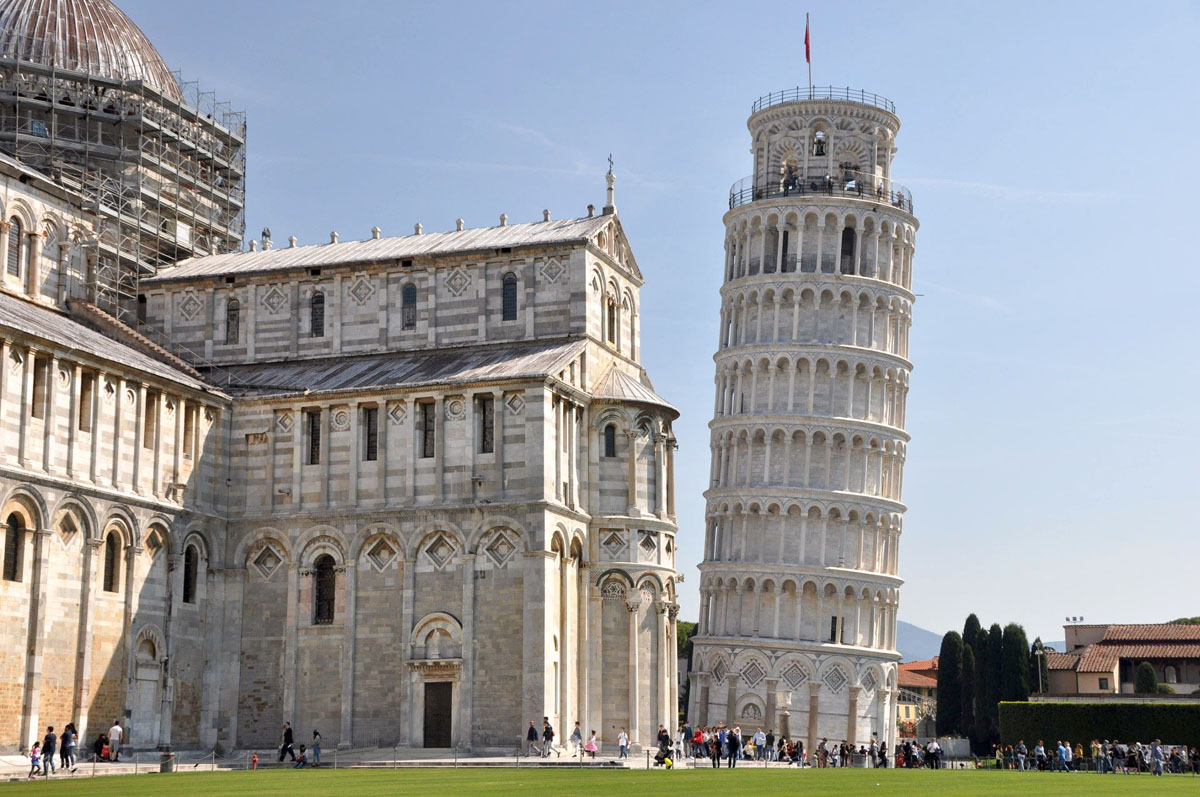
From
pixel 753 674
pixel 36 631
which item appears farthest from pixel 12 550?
pixel 753 674

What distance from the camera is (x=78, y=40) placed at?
6431cm

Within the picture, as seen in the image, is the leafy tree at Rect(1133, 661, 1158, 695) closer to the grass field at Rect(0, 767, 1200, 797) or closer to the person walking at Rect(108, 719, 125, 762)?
the grass field at Rect(0, 767, 1200, 797)

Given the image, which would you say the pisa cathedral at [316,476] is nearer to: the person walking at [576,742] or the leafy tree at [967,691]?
the person walking at [576,742]

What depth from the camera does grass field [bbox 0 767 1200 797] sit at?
31.8m

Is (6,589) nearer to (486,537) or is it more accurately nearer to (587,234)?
(486,537)

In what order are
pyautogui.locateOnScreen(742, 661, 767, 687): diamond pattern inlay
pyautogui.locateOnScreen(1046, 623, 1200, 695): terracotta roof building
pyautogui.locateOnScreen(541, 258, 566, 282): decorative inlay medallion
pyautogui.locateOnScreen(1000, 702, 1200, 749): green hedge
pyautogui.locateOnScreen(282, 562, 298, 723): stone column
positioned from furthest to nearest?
1. pyautogui.locateOnScreen(1046, 623, 1200, 695): terracotta roof building
2. pyautogui.locateOnScreen(742, 661, 767, 687): diamond pattern inlay
3. pyautogui.locateOnScreen(1000, 702, 1200, 749): green hedge
4. pyautogui.locateOnScreen(541, 258, 566, 282): decorative inlay medallion
5. pyautogui.locateOnScreen(282, 562, 298, 723): stone column

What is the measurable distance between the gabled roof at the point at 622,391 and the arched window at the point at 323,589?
34.7 ft

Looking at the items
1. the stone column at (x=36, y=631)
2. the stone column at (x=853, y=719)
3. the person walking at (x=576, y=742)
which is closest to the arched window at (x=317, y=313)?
the stone column at (x=36, y=631)

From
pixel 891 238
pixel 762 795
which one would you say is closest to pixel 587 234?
pixel 762 795

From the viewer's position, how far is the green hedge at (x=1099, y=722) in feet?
237

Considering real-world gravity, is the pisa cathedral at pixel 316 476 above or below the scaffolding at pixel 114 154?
below

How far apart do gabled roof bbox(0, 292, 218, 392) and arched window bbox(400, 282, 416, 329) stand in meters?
7.39

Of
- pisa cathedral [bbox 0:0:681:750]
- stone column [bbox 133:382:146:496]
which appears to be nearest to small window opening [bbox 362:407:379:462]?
pisa cathedral [bbox 0:0:681:750]

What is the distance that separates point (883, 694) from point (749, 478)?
520 inches
